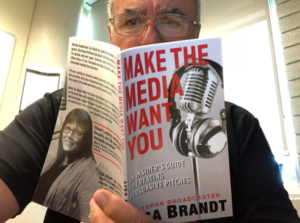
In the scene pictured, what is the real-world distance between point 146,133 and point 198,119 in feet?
0.28

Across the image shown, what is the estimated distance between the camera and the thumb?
27 cm

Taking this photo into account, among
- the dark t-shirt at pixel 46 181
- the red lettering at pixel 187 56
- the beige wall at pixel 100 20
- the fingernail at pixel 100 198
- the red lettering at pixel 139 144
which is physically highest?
the beige wall at pixel 100 20

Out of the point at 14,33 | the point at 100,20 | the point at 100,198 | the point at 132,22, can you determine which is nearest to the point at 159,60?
the point at 100,198

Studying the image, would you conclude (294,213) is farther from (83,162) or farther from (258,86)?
(258,86)

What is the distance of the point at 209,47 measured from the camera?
13.0 inches

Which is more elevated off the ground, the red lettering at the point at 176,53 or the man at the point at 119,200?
the red lettering at the point at 176,53

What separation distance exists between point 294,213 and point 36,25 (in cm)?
149

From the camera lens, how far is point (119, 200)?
0.28m

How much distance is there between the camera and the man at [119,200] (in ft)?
1.22

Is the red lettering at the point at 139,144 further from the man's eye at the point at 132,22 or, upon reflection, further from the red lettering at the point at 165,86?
the man's eye at the point at 132,22

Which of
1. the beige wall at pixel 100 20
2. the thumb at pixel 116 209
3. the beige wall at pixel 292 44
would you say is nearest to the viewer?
the thumb at pixel 116 209

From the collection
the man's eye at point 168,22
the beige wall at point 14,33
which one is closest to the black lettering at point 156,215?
the man's eye at point 168,22

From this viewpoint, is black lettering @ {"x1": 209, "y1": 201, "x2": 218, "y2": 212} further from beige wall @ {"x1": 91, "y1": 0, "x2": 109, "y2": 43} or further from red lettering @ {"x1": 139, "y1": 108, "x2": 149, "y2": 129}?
beige wall @ {"x1": 91, "y1": 0, "x2": 109, "y2": 43}

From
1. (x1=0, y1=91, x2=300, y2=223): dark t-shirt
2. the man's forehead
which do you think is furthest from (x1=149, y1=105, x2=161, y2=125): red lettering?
the man's forehead
